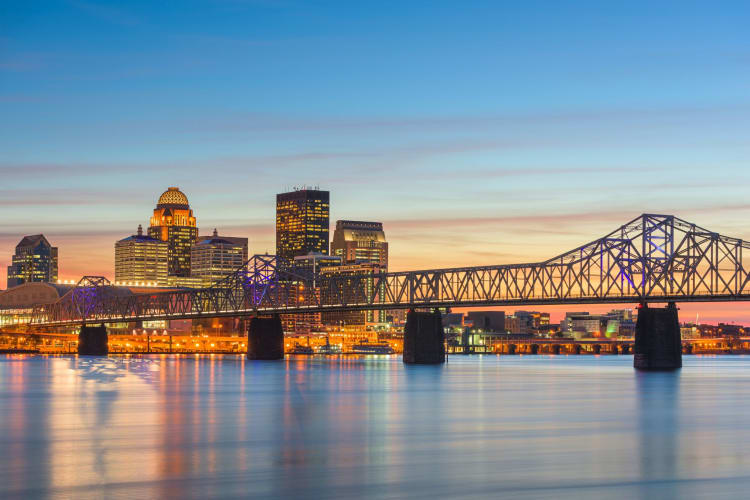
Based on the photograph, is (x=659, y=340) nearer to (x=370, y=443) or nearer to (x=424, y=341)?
(x=424, y=341)

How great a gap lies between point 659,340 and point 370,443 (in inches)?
3376

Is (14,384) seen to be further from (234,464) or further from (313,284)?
(313,284)

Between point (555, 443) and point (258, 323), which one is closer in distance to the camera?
point (555, 443)

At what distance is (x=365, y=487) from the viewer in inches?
1308

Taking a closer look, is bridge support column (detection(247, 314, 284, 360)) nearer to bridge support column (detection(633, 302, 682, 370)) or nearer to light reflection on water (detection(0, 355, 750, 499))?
bridge support column (detection(633, 302, 682, 370))

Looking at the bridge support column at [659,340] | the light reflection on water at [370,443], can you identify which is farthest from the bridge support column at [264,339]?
the light reflection on water at [370,443]

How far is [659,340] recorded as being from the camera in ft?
413

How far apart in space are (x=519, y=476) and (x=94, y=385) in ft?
206

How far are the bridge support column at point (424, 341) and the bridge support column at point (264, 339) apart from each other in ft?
98.1

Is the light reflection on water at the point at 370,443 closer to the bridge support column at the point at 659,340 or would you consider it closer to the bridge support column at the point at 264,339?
the bridge support column at the point at 659,340

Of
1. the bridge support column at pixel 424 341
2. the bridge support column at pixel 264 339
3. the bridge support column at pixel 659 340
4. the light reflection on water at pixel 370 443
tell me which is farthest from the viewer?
the bridge support column at pixel 264 339

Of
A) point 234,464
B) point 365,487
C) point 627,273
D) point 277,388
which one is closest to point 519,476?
point 365,487

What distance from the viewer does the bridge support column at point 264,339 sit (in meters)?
170

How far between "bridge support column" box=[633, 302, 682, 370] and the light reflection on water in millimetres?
36726
